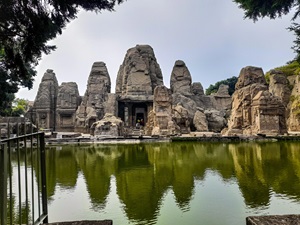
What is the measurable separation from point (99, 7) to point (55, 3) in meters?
0.70

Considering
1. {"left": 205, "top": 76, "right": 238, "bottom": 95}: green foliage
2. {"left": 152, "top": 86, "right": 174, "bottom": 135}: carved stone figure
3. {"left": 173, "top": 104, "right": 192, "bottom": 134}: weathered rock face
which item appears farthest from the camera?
{"left": 205, "top": 76, "right": 238, "bottom": 95}: green foliage

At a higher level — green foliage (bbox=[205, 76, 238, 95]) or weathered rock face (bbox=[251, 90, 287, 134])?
green foliage (bbox=[205, 76, 238, 95])

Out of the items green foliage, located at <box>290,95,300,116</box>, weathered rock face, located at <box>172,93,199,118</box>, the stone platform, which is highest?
weathered rock face, located at <box>172,93,199,118</box>

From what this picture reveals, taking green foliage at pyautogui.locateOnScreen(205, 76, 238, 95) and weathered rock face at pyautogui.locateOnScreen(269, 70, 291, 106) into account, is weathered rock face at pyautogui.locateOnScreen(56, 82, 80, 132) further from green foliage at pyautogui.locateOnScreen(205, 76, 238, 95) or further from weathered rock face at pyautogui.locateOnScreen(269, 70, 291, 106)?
green foliage at pyautogui.locateOnScreen(205, 76, 238, 95)

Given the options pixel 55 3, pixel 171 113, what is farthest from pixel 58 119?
pixel 55 3

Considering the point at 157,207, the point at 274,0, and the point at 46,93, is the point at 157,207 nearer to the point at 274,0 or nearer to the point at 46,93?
the point at 274,0

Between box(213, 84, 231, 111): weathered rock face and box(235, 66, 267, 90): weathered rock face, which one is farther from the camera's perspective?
box(213, 84, 231, 111): weathered rock face

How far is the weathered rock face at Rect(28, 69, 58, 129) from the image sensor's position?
35.9m

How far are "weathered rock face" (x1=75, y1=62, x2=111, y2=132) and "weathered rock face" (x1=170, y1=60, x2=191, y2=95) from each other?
9.56m

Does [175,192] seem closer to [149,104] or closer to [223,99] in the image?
[149,104]

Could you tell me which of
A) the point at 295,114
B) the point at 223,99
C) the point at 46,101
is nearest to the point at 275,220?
the point at 295,114

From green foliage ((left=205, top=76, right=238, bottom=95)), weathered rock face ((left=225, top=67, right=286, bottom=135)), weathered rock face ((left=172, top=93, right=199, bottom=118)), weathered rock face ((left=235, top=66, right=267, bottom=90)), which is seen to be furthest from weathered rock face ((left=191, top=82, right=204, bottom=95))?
green foliage ((left=205, top=76, right=238, bottom=95))

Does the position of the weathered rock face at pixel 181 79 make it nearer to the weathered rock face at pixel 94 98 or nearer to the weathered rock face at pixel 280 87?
the weathered rock face at pixel 94 98

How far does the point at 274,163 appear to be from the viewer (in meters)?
11.2
